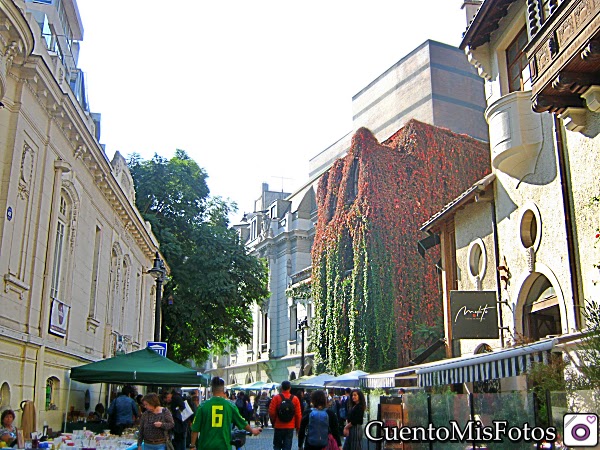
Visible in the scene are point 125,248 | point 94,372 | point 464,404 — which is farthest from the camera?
point 125,248

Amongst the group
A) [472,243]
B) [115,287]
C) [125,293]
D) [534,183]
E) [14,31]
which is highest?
[14,31]

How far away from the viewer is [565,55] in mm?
9922

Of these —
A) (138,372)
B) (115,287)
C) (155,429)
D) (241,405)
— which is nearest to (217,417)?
(155,429)

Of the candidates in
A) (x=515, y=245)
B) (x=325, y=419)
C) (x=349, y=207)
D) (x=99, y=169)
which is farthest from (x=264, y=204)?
(x=325, y=419)

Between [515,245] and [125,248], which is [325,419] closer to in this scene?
[515,245]

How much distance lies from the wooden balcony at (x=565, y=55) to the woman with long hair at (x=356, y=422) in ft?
20.8

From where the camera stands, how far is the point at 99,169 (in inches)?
724

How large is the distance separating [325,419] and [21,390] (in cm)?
608

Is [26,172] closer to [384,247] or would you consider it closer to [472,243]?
[472,243]

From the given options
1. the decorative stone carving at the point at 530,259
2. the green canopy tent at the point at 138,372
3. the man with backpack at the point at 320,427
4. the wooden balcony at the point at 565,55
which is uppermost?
the wooden balcony at the point at 565,55

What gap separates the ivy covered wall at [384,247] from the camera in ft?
99.6

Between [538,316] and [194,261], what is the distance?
21.0m

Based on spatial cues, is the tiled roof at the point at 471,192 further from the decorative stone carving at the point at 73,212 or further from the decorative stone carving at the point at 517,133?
the decorative stone carving at the point at 73,212

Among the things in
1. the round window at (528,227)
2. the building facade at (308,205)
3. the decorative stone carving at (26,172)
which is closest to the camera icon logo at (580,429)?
the round window at (528,227)
